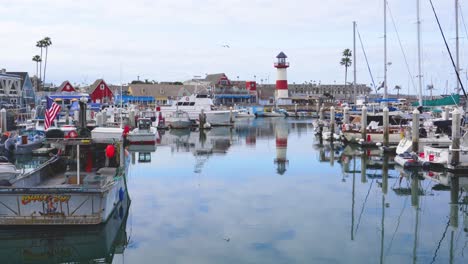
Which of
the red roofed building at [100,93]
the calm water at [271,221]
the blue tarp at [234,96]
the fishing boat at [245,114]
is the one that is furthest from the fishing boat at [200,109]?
the blue tarp at [234,96]

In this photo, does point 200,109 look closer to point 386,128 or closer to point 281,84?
point 386,128

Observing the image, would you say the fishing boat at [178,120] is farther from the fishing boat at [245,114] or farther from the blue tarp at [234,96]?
the blue tarp at [234,96]

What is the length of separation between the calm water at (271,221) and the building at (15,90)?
33.3 metres

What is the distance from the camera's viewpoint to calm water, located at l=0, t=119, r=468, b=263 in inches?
597

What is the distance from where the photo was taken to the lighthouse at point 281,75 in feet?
378

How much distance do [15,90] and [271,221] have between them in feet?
176

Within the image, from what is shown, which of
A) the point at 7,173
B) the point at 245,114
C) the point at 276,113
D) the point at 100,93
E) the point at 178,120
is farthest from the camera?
the point at 276,113

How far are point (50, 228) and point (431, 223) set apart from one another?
517 inches

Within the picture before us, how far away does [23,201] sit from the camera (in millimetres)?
15906

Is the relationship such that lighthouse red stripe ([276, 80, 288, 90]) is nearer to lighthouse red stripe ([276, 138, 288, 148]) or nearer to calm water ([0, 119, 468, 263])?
lighthouse red stripe ([276, 138, 288, 148])

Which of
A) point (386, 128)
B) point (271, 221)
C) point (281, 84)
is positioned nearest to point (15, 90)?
point (386, 128)

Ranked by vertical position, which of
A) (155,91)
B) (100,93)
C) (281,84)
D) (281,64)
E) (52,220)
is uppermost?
(281,64)

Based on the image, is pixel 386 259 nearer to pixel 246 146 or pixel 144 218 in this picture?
pixel 144 218

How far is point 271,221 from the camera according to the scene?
18.8 metres
